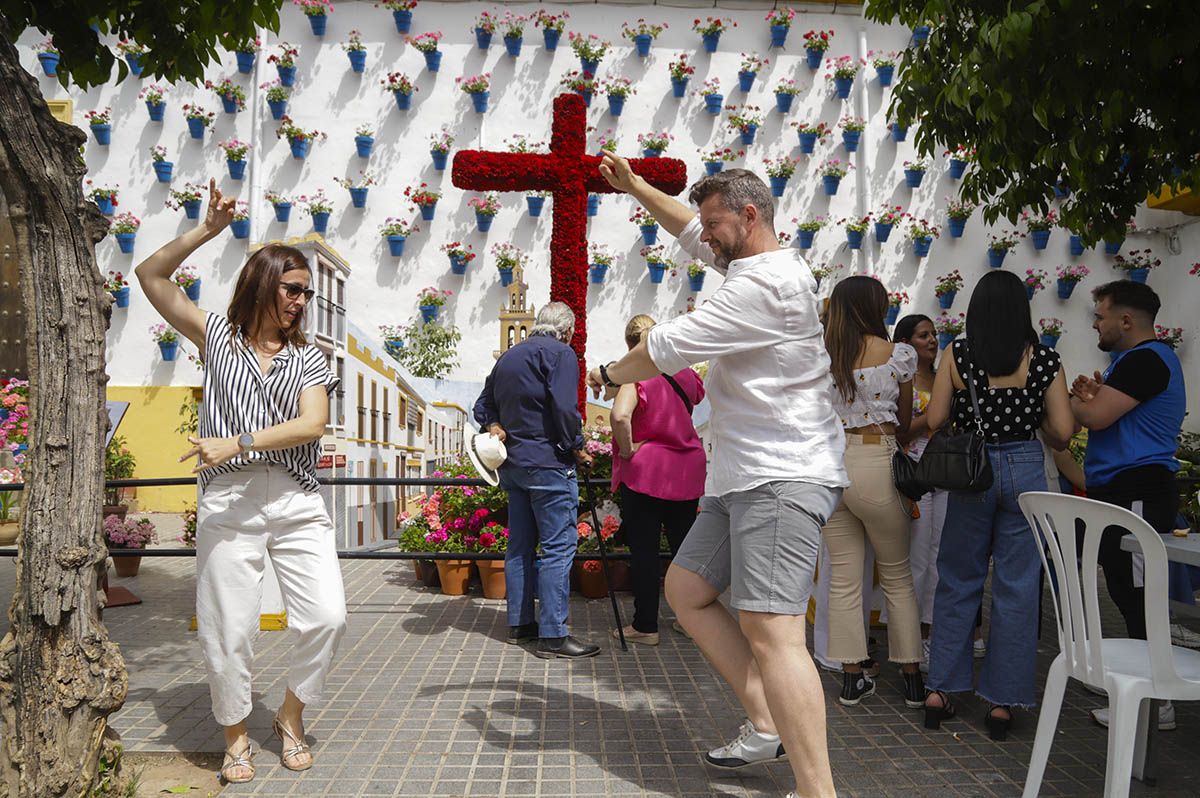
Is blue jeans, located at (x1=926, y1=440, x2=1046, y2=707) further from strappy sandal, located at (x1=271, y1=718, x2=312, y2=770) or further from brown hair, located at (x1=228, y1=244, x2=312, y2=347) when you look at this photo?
brown hair, located at (x1=228, y1=244, x2=312, y2=347)

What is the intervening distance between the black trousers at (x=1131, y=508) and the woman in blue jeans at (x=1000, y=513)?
0.44 m

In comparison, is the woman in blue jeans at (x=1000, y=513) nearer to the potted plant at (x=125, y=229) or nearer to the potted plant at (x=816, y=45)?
the potted plant at (x=816, y=45)

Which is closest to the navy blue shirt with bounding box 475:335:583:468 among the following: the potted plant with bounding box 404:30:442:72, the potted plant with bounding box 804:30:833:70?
the potted plant with bounding box 404:30:442:72

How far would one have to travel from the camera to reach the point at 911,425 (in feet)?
14.3

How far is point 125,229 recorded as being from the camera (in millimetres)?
12391

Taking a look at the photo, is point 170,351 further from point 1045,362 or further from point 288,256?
point 1045,362

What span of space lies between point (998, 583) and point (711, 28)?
11.2 metres

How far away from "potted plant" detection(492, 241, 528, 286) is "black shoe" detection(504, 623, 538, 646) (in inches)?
323

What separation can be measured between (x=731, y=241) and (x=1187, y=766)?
8.22ft

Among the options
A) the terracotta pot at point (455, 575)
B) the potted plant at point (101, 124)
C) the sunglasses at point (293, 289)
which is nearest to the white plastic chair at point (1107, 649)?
the sunglasses at point (293, 289)

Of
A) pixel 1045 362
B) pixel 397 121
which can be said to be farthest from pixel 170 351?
pixel 1045 362

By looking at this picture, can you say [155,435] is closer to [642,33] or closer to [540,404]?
[642,33]

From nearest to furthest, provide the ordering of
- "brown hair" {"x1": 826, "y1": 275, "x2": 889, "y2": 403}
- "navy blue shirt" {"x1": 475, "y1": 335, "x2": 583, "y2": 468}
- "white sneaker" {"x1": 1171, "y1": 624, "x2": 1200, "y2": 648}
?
1. "brown hair" {"x1": 826, "y1": 275, "x2": 889, "y2": 403}
2. "white sneaker" {"x1": 1171, "y1": 624, "x2": 1200, "y2": 648}
3. "navy blue shirt" {"x1": 475, "y1": 335, "x2": 583, "y2": 468}

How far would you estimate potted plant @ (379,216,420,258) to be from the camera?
12.5 metres
